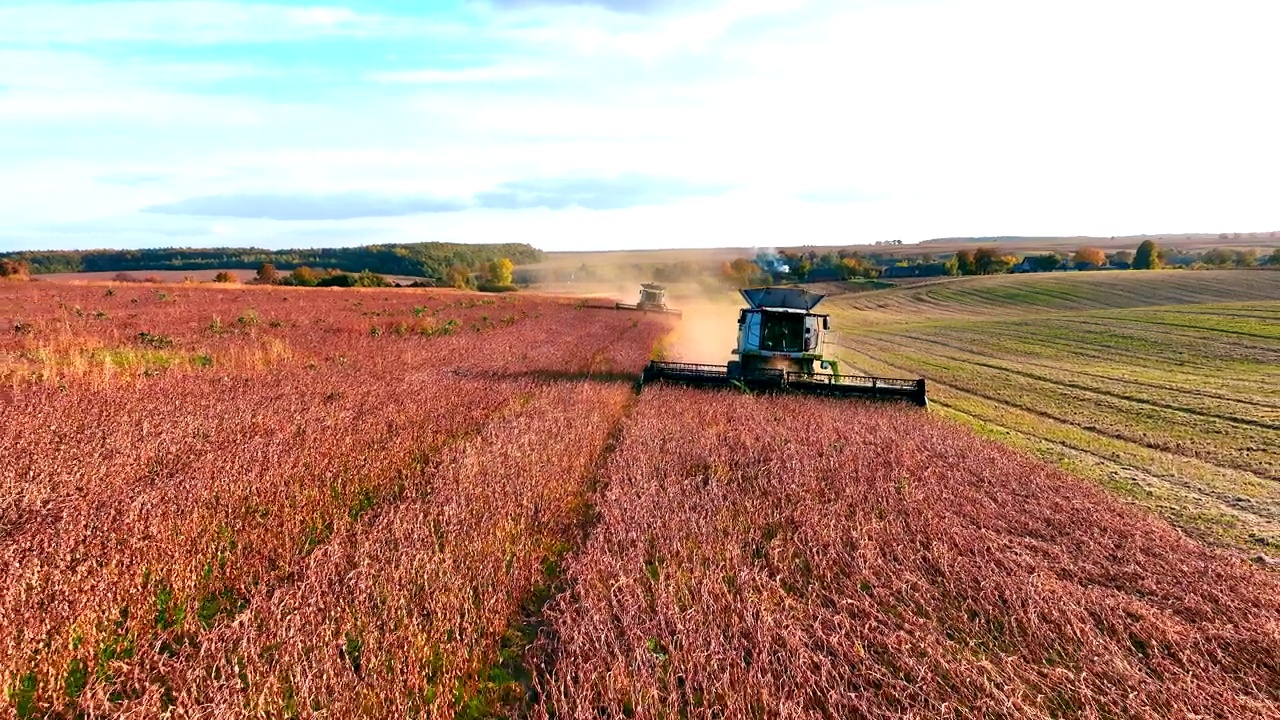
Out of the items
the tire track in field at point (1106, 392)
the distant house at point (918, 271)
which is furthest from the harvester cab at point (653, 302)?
the distant house at point (918, 271)

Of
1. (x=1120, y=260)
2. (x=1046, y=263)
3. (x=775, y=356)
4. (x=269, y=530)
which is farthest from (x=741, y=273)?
(x=269, y=530)

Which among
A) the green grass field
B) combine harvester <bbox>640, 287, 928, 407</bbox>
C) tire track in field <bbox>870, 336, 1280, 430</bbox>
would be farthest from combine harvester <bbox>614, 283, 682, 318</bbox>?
combine harvester <bbox>640, 287, 928, 407</bbox>

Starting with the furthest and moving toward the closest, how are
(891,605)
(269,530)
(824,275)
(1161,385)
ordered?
(824,275) < (1161,385) < (269,530) < (891,605)

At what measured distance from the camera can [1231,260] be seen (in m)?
76.8

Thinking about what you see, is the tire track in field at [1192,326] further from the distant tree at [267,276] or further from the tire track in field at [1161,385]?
the distant tree at [267,276]

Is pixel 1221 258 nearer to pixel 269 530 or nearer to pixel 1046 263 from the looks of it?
pixel 1046 263

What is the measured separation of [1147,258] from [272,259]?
416 ft

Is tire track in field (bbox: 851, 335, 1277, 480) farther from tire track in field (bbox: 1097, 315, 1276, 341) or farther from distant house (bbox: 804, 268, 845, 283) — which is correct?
distant house (bbox: 804, 268, 845, 283)

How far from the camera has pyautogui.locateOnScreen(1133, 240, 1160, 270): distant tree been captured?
79500 mm

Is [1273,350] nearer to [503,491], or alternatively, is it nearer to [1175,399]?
[1175,399]

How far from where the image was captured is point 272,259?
117 metres

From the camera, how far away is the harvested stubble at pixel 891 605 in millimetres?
4207

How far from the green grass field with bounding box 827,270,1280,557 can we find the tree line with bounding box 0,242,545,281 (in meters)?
77.6

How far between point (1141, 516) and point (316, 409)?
10336 millimetres
